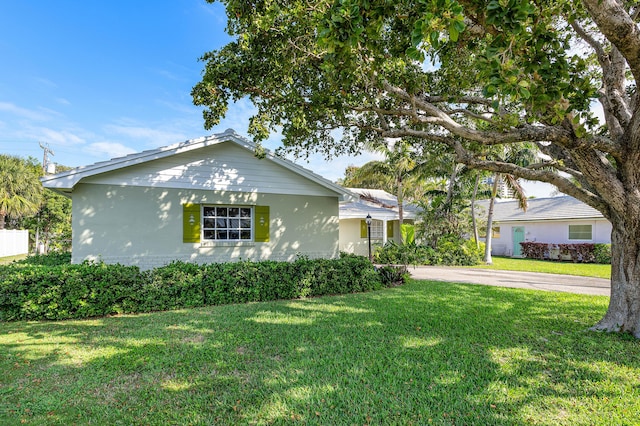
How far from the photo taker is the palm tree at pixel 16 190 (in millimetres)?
23938

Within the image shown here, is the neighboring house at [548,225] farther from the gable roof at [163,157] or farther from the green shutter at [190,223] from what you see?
the green shutter at [190,223]

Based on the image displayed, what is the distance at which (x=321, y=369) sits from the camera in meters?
4.30

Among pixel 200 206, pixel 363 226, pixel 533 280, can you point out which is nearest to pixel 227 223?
pixel 200 206

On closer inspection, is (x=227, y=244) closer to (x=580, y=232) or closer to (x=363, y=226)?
(x=363, y=226)

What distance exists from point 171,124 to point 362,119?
48.0 ft

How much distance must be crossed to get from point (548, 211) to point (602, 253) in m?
4.83

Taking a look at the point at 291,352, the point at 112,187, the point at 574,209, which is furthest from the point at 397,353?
the point at 574,209

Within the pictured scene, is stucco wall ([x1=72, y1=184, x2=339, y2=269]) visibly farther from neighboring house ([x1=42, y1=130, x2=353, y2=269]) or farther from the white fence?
the white fence

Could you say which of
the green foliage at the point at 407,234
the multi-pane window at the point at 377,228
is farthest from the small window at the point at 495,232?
the multi-pane window at the point at 377,228

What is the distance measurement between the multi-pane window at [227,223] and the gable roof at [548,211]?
20373 mm

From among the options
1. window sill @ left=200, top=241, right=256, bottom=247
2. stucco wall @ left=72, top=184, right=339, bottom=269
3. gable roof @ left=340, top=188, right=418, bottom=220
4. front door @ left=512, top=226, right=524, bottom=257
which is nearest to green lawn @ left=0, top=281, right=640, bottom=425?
stucco wall @ left=72, top=184, right=339, bottom=269

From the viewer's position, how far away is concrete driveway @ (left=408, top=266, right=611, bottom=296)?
1053 centimetres

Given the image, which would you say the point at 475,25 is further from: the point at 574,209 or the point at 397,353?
the point at 574,209

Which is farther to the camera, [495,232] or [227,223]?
[495,232]
